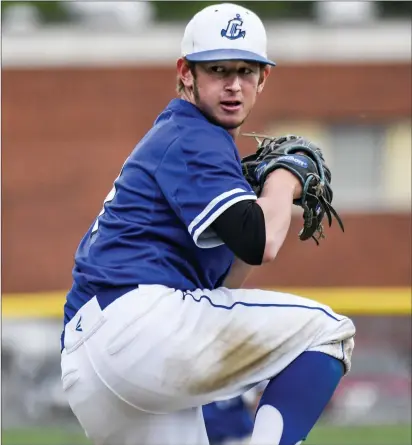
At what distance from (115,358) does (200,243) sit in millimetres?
440

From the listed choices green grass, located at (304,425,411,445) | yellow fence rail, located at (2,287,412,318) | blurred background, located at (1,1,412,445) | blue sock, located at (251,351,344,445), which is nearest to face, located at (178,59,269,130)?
blue sock, located at (251,351,344,445)

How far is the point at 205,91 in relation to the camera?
3678 mm

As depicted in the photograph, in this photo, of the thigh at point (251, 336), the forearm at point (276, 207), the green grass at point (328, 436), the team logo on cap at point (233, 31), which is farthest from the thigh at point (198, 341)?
the green grass at point (328, 436)

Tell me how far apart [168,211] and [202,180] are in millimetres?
189

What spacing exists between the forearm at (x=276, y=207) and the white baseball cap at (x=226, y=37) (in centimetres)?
41

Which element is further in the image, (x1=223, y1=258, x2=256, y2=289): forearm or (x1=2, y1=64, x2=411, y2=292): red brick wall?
(x1=2, y1=64, x2=411, y2=292): red brick wall

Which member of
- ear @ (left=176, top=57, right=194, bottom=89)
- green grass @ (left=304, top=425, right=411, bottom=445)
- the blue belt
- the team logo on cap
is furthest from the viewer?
green grass @ (left=304, top=425, right=411, bottom=445)

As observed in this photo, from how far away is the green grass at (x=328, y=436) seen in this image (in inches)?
354

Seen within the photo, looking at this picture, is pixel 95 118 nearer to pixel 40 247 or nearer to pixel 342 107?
pixel 40 247

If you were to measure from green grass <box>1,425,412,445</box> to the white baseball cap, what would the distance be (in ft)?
16.8

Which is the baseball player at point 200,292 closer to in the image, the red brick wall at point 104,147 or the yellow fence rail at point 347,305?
the yellow fence rail at point 347,305

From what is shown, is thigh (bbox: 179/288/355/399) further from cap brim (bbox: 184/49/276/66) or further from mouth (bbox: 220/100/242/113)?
cap brim (bbox: 184/49/276/66)

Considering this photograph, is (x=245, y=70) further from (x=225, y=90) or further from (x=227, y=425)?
(x=227, y=425)

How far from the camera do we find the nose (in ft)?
12.0
